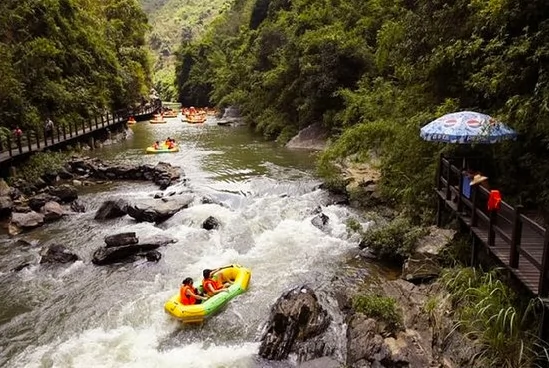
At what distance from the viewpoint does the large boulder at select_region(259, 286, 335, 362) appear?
7531mm

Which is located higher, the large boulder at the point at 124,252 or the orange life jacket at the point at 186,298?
the orange life jacket at the point at 186,298

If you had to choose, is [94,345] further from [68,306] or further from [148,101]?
[148,101]

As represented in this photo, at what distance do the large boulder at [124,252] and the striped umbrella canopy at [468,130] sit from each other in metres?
7.26

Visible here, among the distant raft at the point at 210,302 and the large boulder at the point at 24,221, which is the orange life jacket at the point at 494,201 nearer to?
the distant raft at the point at 210,302

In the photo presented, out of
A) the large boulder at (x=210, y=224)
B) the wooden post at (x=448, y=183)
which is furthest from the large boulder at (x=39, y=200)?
the wooden post at (x=448, y=183)

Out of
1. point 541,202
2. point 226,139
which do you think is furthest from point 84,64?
point 541,202

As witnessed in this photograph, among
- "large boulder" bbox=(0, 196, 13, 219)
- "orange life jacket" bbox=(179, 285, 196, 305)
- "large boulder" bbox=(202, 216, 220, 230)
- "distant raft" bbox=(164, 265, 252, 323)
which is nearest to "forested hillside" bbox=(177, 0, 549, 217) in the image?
"large boulder" bbox=(202, 216, 220, 230)

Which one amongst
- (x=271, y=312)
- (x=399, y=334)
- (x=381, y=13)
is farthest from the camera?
(x=381, y=13)

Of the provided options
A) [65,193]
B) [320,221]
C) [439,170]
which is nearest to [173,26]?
[65,193]

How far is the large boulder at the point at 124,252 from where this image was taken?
11430 mm

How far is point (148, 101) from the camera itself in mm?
55094

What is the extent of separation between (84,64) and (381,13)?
20.6m

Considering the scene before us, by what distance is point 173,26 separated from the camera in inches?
5138

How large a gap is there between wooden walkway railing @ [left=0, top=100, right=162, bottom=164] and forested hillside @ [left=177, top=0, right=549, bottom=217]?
1195 cm
